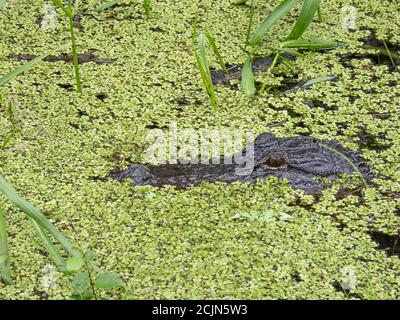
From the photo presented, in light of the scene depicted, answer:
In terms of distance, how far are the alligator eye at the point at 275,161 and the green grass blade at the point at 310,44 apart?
0.57 meters

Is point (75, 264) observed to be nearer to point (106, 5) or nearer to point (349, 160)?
point (349, 160)

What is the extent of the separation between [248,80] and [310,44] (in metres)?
0.32

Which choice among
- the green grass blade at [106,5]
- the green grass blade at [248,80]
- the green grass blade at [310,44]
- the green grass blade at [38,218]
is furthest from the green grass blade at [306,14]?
the green grass blade at [38,218]

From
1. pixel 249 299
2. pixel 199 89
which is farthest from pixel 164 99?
pixel 249 299

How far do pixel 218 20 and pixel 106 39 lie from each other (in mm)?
456

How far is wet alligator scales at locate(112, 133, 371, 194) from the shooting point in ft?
6.73

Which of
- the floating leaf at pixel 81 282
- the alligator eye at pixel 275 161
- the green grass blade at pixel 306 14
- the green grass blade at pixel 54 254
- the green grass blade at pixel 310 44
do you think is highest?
the green grass blade at pixel 306 14

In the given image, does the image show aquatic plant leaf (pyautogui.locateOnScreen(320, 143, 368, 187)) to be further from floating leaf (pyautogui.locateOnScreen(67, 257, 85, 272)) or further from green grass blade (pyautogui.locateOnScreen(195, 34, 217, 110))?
floating leaf (pyautogui.locateOnScreen(67, 257, 85, 272))

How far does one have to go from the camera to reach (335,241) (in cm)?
183

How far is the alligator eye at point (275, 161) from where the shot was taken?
6.91ft

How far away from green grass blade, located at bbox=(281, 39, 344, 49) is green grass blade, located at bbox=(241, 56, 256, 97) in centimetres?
16

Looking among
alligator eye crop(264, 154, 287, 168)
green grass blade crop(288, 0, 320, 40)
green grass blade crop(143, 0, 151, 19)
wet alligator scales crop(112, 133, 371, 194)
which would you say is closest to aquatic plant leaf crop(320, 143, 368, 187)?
wet alligator scales crop(112, 133, 371, 194)

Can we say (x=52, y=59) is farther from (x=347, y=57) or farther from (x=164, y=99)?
(x=347, y=57)

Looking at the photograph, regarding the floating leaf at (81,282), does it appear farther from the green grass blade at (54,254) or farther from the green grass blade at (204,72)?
the green grass blade at (204,72)
